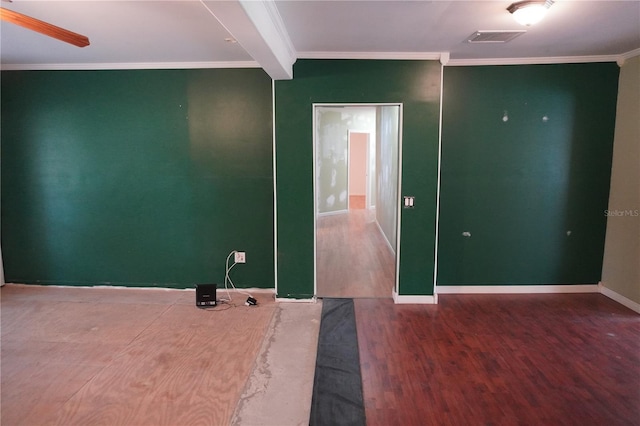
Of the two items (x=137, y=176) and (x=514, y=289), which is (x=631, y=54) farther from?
(x=137, y=176)

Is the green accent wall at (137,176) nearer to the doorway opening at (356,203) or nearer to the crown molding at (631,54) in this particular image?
the doorway opening at (356,203)

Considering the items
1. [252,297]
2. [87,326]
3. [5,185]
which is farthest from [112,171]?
[252,297]

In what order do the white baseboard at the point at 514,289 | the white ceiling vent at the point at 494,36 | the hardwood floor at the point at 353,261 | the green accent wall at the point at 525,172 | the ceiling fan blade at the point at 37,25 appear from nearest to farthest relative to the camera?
the ceiling fan blade at the point at 37,25 → the white ceiling vent at the point at 494,36 → the green accent wall at the point at 525,172 → the white baseboard at the point at 514,289 → the hardwood floor at the point at 353,261

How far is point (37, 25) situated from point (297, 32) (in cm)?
168

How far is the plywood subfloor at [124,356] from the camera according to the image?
2.29 meters

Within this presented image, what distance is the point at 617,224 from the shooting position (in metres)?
3.94

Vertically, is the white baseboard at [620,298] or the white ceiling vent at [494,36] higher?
the white ceiling vent at [494,36]

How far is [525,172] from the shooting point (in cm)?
406

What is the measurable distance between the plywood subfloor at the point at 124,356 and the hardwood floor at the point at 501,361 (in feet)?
3.30

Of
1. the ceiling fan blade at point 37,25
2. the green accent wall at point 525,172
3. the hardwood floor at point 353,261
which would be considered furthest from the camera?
the hardwood floor at point 353,261

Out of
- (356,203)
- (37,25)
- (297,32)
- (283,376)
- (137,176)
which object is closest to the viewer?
(37,25)

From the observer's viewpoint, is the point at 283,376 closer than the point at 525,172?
Yes

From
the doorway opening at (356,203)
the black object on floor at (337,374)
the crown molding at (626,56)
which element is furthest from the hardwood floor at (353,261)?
the crown molding at (626,56)

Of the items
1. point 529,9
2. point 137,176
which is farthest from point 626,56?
point 137,176
